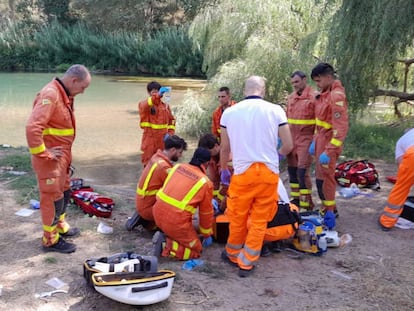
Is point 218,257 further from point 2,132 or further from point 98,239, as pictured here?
point 2,132

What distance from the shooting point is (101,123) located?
14.5 meters

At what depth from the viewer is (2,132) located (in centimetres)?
1291

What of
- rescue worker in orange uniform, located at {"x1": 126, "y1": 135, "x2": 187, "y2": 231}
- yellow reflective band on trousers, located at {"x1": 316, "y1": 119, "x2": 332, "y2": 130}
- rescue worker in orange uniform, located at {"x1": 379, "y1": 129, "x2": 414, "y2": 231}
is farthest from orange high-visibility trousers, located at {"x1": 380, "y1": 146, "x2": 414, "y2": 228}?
rescue worker in orange uniform, located at {"x1": 126, "y1": 135, "x2": 187, "y2": 231}

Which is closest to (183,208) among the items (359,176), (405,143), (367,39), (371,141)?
(405,143)

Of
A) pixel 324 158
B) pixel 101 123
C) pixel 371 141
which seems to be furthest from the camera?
pixel 101 123

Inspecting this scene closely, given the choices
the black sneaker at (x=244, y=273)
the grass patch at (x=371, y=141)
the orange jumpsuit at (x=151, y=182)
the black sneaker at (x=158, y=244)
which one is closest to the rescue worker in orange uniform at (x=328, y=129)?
the black sneaker at (x=244, y=273)

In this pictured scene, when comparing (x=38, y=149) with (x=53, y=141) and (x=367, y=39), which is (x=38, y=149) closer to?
(x=53, y=141)

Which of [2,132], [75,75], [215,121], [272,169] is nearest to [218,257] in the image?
[272,169]

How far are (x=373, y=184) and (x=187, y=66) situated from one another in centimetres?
2554

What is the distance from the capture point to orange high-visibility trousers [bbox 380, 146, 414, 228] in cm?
505

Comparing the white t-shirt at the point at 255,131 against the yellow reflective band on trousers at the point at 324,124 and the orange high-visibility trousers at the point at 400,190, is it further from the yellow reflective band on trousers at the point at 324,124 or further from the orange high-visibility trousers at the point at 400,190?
the orange high-visibility trousers at the point at 400,190

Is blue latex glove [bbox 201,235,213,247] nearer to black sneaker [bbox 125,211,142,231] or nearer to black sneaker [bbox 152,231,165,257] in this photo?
black sneaker [bbox 152,231,165,257]

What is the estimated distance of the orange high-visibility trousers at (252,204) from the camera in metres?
4.01

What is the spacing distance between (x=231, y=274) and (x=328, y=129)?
2124mm
